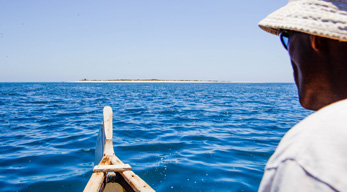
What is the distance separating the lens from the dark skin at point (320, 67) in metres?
0.84

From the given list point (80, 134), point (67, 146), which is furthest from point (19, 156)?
point (80, 134)

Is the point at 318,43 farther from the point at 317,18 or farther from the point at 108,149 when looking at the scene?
the point at 108,149

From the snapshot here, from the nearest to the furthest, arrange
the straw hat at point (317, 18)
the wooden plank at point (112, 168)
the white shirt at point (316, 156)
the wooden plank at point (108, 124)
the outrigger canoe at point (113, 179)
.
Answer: the white shirt at point (316, 156), the straw hat at point (317, 18), the outrigger canoe at point (113, 179), the wooden plank at point (112, 168), the wooden plank at point (108, 124)

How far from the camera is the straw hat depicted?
0.77m

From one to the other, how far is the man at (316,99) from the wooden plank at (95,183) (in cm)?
328

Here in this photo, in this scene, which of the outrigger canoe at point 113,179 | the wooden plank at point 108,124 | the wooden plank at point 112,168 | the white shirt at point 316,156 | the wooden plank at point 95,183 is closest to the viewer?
the white shirt at point 316,156

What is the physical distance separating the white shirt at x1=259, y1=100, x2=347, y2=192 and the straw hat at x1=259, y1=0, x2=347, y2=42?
31 centimetres

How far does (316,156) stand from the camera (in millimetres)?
515

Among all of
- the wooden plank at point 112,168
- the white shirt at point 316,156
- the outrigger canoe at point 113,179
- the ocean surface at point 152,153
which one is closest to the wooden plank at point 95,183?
the outrigger canoe at point 113,179

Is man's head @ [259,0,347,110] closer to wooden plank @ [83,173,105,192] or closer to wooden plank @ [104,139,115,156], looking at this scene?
wooden plank @ [83,173,105,192]

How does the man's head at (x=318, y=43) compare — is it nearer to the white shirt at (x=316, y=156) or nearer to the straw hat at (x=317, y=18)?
the straw hat at (x=317, y=18)

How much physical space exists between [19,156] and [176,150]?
4.34 meters

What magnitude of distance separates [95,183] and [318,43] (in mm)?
3632

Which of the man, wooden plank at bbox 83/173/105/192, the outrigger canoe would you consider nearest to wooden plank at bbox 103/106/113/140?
the outrigger canoe
